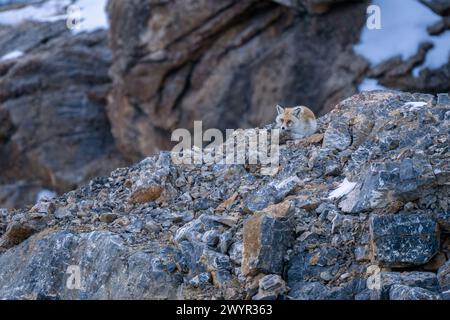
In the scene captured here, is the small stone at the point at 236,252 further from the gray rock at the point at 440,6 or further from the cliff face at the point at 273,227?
the gray rock at the point at 440,6

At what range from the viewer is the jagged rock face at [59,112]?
4347cm

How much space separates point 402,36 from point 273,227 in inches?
986

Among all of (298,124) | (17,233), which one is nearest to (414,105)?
(298,124)

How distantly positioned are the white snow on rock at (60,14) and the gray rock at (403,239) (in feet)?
121

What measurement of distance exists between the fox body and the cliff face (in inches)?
23.2

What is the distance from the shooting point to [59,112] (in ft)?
143

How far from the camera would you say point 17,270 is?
38.1 feet

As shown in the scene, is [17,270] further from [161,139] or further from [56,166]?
[56,166]

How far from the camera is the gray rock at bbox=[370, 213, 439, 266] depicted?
9.80 metres

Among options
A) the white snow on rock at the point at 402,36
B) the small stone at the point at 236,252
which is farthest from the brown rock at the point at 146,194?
the white snow on rock at the point at 402,36

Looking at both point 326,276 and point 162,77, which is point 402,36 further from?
point 326,276

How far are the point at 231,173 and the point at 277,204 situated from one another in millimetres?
1989

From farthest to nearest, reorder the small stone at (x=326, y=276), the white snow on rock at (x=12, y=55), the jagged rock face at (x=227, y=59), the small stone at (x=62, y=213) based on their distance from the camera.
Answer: the white snow on rock at (x=12, y=55) < the jagged rock face at (x=227, y=59) < the small stone at (x=62, y=213) < the small stone at (x=326, y=276)
